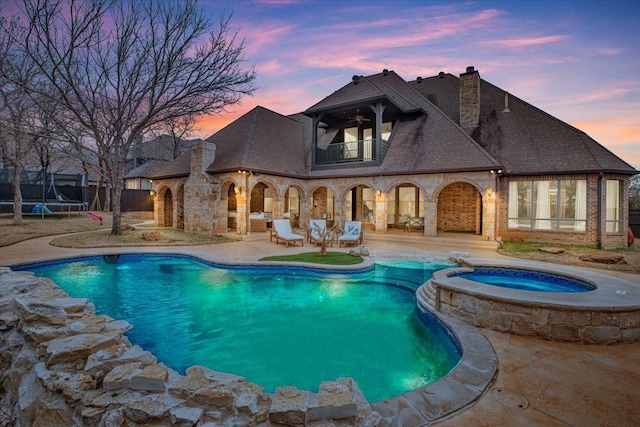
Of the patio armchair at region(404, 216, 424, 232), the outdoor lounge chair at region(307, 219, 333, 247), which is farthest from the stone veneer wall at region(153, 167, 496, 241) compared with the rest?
the outdoor lounge chair at region(307, 219, 333, 247)

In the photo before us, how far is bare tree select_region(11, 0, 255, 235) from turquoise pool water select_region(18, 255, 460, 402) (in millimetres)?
8004

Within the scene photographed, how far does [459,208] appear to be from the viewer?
56.1ft

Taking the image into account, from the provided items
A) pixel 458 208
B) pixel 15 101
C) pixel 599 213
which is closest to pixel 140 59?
pixel 15 101

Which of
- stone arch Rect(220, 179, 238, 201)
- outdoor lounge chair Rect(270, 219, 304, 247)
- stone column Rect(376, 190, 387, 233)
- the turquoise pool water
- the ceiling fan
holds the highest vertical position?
the ceiling fan

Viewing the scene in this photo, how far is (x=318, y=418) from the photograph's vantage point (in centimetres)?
237

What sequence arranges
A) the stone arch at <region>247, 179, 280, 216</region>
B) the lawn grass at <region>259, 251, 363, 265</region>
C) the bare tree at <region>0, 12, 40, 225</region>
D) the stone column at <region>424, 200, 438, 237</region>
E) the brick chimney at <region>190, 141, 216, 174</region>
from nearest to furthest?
the lawn grass at <region>259, 251, 363, 265</region> → the bare tree at <region>0, 12, 40, 225</region> → the stone column at <region>424, 200, 438, 237</region> → the brick chimney at <region>190, 141, 216, 174</region> → the stone arch at <region>247, 179, 280, 216</region>

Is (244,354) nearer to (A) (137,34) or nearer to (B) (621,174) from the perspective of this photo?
(A) (137,34)

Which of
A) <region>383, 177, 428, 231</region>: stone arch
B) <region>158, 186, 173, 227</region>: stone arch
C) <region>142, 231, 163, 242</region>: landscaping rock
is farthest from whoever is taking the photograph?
<region>158, 186, 173, 227</region>: stone arch

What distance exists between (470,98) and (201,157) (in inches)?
558

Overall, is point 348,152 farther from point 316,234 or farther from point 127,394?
point 127,394

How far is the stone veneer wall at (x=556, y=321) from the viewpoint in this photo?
162 inches

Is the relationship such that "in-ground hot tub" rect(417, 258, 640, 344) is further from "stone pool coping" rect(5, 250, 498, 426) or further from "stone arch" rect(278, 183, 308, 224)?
"stone arch" rect(278, 183, 308, 224)

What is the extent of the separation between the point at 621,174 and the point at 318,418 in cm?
1646

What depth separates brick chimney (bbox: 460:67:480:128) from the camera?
15719 mm
